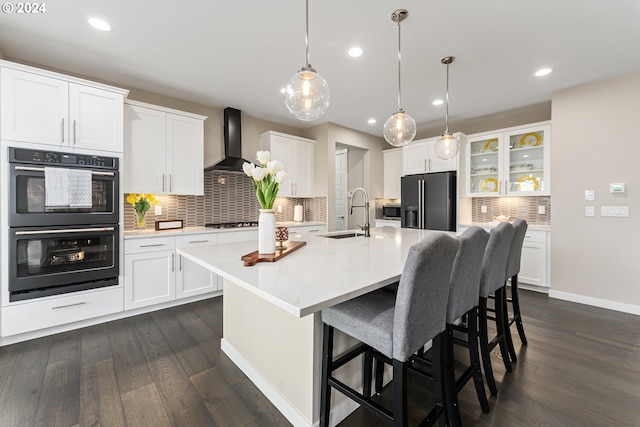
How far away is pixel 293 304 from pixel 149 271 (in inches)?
111

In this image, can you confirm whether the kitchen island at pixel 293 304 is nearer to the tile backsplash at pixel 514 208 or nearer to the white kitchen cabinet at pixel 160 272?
the white kitchen cabinet at pixel 160 272

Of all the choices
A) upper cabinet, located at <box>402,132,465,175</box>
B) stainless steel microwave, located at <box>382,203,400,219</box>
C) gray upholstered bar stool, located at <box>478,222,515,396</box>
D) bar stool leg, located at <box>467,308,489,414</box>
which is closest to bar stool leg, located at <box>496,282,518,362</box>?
gray upholstered bar stool, located at <box>478,222,515,396</box>

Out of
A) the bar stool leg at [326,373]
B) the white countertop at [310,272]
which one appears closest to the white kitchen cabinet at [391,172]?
the white countertop at [310,272]

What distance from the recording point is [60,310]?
2482 millimetres

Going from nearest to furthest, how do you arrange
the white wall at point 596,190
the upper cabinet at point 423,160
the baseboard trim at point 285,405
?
the baseboard trim at point 285,405 → the white wall at point 596,190 → the upper cabinet at point 423,160

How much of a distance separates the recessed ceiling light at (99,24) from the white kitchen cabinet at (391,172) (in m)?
4.66

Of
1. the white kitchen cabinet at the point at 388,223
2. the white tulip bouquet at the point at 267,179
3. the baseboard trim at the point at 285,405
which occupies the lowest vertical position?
the baseboard trim at the point at 285,405

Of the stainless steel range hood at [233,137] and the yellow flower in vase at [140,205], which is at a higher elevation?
the stainless steel range hood at [233,137]

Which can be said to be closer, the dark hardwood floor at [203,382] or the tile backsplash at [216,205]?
the dark hardwood floor at [203,382]

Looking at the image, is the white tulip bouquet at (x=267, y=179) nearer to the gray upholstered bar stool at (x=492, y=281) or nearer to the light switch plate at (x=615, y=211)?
the gray upholstered bar stool at (x=492, y=281)

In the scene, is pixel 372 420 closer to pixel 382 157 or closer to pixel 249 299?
pixel 249 299

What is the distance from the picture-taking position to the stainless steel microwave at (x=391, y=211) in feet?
17.3

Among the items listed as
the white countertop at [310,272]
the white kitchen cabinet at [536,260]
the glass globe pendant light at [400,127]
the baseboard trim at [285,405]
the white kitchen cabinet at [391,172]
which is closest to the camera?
the white countertop at [310,272]

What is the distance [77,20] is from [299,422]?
325cm
